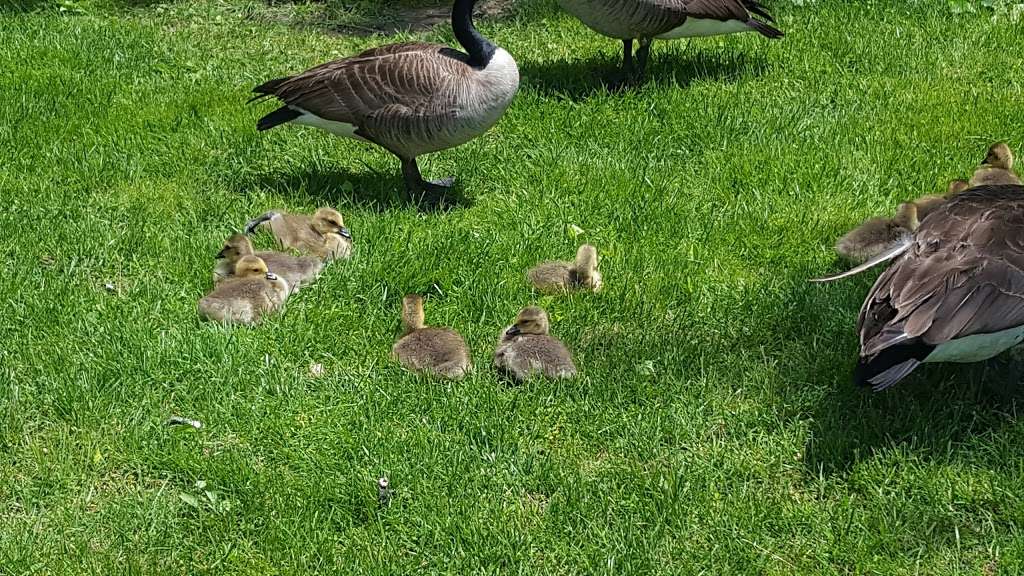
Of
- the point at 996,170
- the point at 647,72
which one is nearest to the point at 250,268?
the point at 996,170

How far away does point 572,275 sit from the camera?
582 centimetres

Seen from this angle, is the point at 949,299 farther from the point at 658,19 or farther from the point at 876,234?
the point at 658,19

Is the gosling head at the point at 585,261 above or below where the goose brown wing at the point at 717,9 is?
below

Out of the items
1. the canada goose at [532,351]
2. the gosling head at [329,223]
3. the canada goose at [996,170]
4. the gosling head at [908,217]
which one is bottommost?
the gosling head at [329,223]

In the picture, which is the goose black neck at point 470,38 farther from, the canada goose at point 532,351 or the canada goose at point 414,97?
the canada goose at point 532,351

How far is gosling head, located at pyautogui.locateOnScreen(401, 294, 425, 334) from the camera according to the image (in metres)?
5.36

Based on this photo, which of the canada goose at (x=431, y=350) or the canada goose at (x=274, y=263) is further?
the canada goose at (x=274, y=263)

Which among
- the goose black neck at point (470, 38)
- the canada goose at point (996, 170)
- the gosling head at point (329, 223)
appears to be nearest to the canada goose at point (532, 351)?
the gosling head at point (329, 223)

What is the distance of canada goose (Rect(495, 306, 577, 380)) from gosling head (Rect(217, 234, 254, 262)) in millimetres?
1595

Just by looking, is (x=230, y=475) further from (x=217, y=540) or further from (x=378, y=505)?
(x=378, y=505)

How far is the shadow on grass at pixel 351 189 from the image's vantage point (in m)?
7.04

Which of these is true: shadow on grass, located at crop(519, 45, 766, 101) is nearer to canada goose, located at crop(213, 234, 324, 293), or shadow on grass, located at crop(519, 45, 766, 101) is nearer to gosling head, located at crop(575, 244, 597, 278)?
gosling head, located at crop(575, 244, 597, 278)

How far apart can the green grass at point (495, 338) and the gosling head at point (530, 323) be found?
0.24 meters

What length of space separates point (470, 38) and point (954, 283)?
12.2 ft
